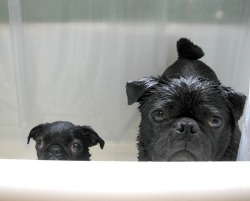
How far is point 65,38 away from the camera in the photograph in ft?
8.26

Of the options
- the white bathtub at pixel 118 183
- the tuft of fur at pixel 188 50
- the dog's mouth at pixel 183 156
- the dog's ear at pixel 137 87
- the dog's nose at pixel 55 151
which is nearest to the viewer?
the white bathtub at pixel 118 183

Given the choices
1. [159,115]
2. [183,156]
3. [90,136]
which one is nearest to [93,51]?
[90,136]

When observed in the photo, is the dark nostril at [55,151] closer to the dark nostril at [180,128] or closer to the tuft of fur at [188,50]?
the dark nostril at [180,128]

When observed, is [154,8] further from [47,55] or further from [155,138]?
[155,138]

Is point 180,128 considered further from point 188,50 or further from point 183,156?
point 188,50

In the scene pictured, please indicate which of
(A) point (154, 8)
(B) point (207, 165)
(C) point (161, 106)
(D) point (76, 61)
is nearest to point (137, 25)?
(A) point (154, 8)

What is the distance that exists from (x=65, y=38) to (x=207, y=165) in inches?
66.9

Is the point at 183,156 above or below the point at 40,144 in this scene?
above

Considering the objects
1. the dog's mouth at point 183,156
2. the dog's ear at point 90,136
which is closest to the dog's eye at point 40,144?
the dog's ear at point 90,136

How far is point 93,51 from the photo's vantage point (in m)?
2.57

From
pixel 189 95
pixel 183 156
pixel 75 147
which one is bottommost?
pixel 75 147

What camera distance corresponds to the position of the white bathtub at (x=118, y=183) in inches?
37.9

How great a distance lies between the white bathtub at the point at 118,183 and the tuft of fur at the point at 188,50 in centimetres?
151

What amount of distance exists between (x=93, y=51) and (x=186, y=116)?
3.29 feet
